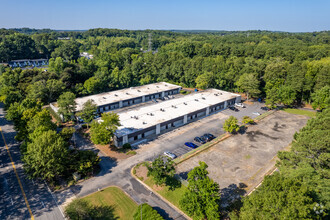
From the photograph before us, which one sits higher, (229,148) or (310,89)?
(310,89)

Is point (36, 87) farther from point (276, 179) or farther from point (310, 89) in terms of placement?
point (310, 89)

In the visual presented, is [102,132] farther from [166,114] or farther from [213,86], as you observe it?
[213,86]

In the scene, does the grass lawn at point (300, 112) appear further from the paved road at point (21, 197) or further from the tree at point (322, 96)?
the paved road at point (21, 197)

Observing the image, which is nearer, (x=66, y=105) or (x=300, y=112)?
(x=66, y=105)

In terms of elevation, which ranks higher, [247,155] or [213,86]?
[213,86]

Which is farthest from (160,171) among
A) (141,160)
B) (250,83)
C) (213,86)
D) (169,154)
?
(213,86)

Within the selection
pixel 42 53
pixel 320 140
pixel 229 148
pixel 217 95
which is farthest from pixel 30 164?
pixel 42 53

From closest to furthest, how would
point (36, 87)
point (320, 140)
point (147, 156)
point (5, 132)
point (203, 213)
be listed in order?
point (203, 213) < point (320, 140) < point (147, 156) < point (5, 132) < point (36, 87)

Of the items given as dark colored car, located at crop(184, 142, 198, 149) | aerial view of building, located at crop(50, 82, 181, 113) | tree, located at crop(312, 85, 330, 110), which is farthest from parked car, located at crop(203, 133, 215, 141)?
tree, located at crop(312, 85, 330, 110)
